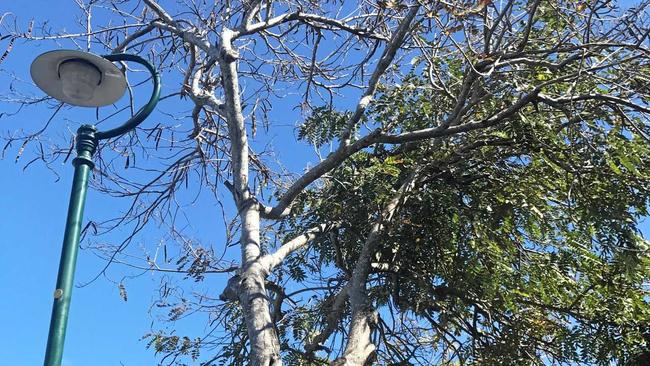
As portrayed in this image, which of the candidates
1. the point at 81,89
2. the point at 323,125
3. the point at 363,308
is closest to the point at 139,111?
the point at 81,89

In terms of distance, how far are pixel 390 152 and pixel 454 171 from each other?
856 millimetres

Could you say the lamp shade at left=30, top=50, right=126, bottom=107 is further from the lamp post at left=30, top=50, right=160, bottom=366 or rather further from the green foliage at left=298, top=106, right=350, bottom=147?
Answer: the green foliage at left=298, top=106, right=350, bottom=147

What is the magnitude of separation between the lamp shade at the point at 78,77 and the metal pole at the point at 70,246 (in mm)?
238

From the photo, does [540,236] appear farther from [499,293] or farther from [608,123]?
[608,123]

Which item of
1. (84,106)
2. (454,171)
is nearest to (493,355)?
(454,171)

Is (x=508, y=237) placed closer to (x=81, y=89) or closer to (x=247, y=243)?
(x=247, y=243)

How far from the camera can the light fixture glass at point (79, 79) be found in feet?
16.5

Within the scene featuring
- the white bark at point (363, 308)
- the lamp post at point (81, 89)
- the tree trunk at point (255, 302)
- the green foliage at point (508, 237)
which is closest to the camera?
the lamp post at point (81, 89)

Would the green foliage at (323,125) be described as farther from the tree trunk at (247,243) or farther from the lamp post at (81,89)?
the lamp post at (81,89)

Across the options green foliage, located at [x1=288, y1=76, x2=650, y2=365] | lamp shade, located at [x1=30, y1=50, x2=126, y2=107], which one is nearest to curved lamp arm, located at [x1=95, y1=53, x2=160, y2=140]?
lamp shade, located at [x1=30, y1=50, x2=126, y2=107]

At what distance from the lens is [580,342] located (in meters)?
7.87

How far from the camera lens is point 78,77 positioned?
16.6 feet

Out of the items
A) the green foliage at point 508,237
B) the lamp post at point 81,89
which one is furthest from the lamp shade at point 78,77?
the green foliage at point 508,237

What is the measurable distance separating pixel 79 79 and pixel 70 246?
3.99 feet
